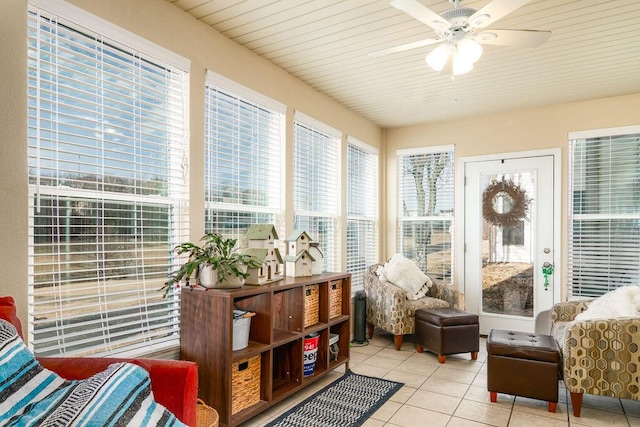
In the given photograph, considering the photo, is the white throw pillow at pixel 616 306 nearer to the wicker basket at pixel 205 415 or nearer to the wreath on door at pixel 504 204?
the wreath on door at pixel 504 204

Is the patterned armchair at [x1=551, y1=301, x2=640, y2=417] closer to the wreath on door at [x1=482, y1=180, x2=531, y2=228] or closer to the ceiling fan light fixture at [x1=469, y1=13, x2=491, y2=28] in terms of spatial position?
the ceiling fan light fixture at [x1=469, y1=13, x2=491, y2=28]

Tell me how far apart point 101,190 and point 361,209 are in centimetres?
341

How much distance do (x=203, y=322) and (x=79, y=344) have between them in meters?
0.66

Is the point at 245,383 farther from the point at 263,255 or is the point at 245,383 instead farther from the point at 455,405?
the point at 455,405

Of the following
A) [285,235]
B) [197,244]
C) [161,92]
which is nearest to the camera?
[161,92]

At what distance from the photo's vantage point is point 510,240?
4887mm

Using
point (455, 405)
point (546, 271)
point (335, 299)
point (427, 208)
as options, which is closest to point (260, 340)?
point (335, 299)

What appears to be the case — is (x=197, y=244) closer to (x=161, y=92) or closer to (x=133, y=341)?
(x=133, y=341)

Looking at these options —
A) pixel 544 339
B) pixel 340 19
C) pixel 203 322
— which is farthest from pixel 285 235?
pixel 544 339

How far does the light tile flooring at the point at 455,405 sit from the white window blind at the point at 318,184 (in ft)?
4.34

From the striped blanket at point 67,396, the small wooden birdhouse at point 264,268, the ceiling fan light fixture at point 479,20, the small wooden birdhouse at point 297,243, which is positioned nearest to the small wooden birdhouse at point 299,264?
the small wooden birdhouse at point 297,243

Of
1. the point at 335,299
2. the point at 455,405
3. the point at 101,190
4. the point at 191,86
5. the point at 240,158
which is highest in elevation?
the point at 191,86

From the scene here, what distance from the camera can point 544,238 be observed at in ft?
15.4

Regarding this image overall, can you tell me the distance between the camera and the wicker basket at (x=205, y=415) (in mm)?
2248
